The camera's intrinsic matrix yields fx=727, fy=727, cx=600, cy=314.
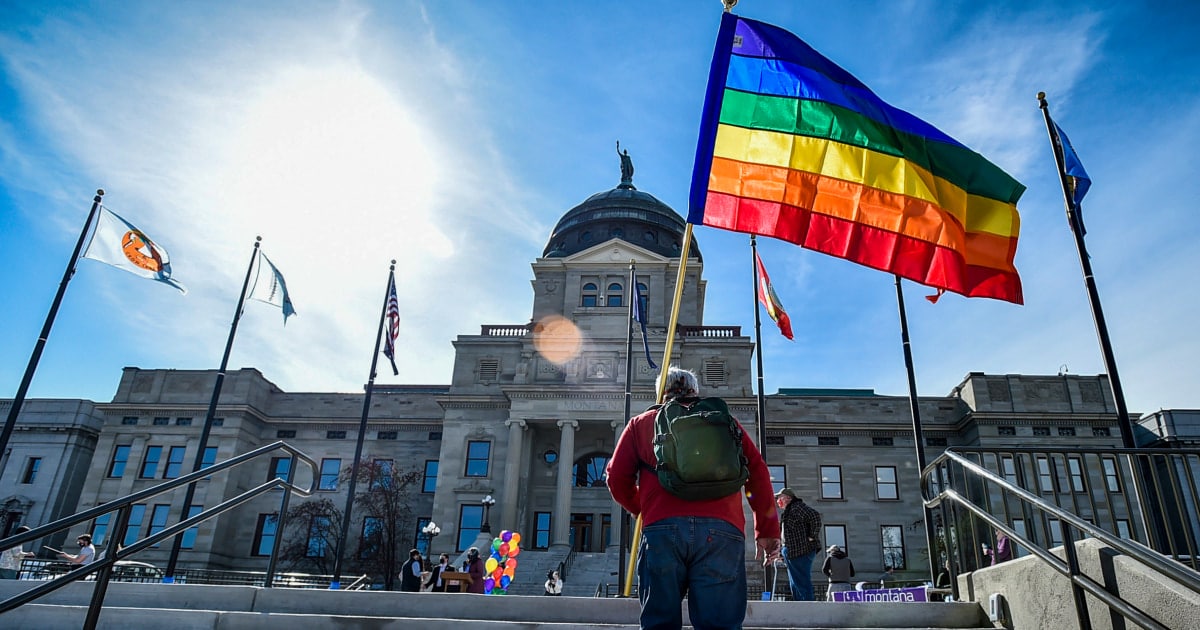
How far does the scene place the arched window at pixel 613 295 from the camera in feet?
147

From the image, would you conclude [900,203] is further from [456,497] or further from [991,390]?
[991,390]

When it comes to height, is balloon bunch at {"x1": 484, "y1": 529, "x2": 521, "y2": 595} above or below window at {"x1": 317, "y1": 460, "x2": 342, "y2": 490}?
below

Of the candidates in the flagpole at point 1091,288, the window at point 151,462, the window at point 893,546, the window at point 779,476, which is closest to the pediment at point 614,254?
the window at point 779,476

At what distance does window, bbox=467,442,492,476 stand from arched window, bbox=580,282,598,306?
10832 millimetres

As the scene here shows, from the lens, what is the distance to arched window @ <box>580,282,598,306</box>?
4518 centimetres

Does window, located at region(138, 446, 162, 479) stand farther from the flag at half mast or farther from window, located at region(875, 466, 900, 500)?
the flag at half mast

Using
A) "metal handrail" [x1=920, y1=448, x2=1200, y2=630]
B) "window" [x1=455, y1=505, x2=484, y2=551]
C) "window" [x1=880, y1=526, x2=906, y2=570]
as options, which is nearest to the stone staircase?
"metal handrail" [x1=920, y1=448, x2=1200, y2=630]

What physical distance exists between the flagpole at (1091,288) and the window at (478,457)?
32115mm

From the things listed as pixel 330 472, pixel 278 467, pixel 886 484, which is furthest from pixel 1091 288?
pixel 278 467

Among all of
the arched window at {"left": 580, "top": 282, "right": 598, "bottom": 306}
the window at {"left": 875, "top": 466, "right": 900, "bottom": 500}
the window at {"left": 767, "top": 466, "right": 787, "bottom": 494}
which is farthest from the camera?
the arched window at {"left": 580, "top": 282, "right": 598, "bottom": 306}

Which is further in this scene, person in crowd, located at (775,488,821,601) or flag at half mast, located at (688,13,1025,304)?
person in crowd, located at (775,488,821,601)

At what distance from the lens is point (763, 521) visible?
4.26 meters

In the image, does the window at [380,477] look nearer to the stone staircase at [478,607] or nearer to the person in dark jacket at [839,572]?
the person in dark jacket at [839,572]

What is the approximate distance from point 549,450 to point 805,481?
1414 cm
